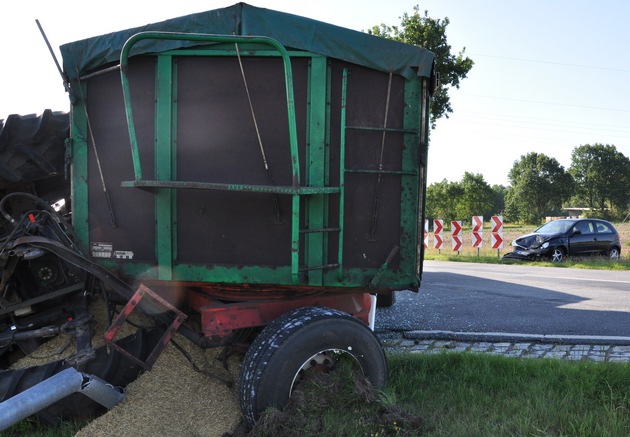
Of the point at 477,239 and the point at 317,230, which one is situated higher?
the point at 317,230

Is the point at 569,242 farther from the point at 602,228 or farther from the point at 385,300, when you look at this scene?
the point at 385,300

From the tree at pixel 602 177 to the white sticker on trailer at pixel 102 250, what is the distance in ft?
258

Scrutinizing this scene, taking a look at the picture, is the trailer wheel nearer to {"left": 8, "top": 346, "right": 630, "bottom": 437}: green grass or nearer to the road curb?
{"left": 8, "top": 346, "right": 630, "bottom": 437}: green grass

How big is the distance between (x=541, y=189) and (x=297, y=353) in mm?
79366

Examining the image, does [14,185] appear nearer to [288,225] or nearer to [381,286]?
[288,225]

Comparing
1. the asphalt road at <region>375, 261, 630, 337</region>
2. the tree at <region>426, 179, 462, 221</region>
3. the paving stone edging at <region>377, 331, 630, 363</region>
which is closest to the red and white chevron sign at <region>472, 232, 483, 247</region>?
the asphalt road at <region>375, 261, 630, 337</region>

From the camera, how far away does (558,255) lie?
16734 millimetres

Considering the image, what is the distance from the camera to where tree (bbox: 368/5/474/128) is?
2234 centimetres

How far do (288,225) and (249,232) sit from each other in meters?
0.27

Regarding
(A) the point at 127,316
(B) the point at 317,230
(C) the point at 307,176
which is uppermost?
(C) the point at 307,176

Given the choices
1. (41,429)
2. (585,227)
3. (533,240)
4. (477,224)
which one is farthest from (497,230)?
(41,429)

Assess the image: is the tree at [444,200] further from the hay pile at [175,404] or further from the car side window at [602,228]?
the hay pile at [175,404]

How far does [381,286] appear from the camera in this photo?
4.05 metres

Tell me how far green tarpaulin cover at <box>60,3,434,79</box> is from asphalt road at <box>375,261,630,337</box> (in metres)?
3.61
